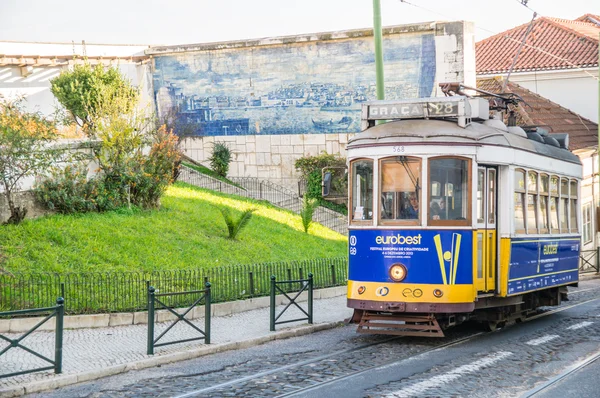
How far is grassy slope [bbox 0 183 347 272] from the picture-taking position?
1838 cm

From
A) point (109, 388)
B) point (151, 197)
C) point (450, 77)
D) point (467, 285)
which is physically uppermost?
point (450, 77)

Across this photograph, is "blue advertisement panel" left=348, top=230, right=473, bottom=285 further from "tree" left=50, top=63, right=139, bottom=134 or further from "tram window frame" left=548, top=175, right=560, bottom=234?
"tree" left=50, top=63, right=139, bottom=134

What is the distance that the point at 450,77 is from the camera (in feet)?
112

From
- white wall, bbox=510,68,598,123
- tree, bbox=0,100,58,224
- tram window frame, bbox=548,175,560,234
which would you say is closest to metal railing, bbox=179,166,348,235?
tree, bbox=0,100,58,224

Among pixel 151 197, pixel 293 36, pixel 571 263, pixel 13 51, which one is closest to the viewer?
pixel 571 263

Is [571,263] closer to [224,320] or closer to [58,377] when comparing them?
[224,320]

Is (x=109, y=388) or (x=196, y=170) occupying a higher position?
(x=196, y=170)

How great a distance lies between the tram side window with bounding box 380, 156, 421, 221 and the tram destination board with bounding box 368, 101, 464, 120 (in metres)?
0.96

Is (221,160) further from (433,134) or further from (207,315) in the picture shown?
(433,134)

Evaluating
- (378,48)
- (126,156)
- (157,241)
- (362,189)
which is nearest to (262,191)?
(126,156)

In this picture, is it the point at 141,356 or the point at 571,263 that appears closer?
the point at 141,356

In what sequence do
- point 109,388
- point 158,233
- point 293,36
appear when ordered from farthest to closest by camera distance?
point 293,36
point 158,233
point 109,388

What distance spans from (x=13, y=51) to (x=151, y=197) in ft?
62.7

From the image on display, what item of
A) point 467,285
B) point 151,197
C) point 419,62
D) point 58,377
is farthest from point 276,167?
point 58,377
